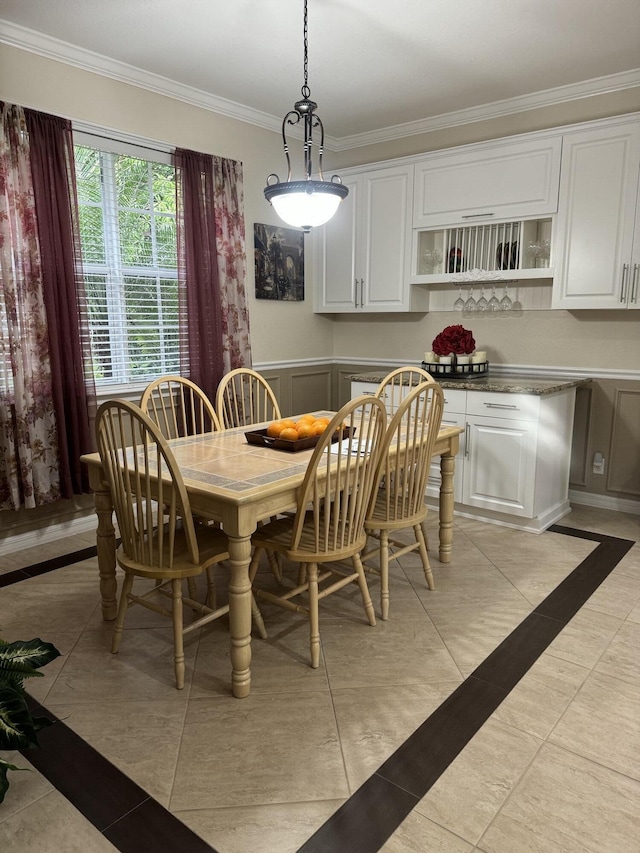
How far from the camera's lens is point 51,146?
127 inches

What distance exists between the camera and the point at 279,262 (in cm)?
474

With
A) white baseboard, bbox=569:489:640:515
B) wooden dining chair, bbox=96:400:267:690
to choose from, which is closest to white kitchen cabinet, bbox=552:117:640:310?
white baseboard, bbox=569:489:640:515

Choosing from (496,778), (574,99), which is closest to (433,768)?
(496,778)

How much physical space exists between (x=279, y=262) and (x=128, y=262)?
1.32 meters

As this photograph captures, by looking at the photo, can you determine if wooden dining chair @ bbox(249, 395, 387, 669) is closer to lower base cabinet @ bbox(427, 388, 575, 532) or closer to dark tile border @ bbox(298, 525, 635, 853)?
dark tile border @ bbox(298, 525, 635, 853)

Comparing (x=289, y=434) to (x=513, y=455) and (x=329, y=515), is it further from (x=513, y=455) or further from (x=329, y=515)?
(x=513, y=455)

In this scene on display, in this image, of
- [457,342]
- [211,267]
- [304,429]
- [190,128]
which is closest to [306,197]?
[304,429]

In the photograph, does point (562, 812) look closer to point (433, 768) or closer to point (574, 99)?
point (433, 768)

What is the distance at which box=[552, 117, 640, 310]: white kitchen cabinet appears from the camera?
11.7 ft

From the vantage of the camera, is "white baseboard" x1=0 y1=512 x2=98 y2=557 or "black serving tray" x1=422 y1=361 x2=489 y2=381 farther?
"black serving tray" x1=422 y1=361 x2=489 y2=381

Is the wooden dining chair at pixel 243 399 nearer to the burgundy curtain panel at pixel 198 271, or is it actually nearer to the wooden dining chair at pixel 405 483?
the burgundy curtain panel at pixel 198 271

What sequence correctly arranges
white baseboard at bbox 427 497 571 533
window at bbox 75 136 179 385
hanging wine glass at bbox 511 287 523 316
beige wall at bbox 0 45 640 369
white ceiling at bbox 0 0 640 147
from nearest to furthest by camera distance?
white ceiling at bbox 0 0 640 147 < beige wall at bbox 0 45 640 369 < window at bbox 75 136 179 385 < white baseboard at bbox 427 497 571 533 < hanging wine glass at bbox 511 287 523 316

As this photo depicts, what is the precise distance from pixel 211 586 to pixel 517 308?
2.89 m

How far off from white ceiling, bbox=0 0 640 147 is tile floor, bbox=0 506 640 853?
9.00 ft
